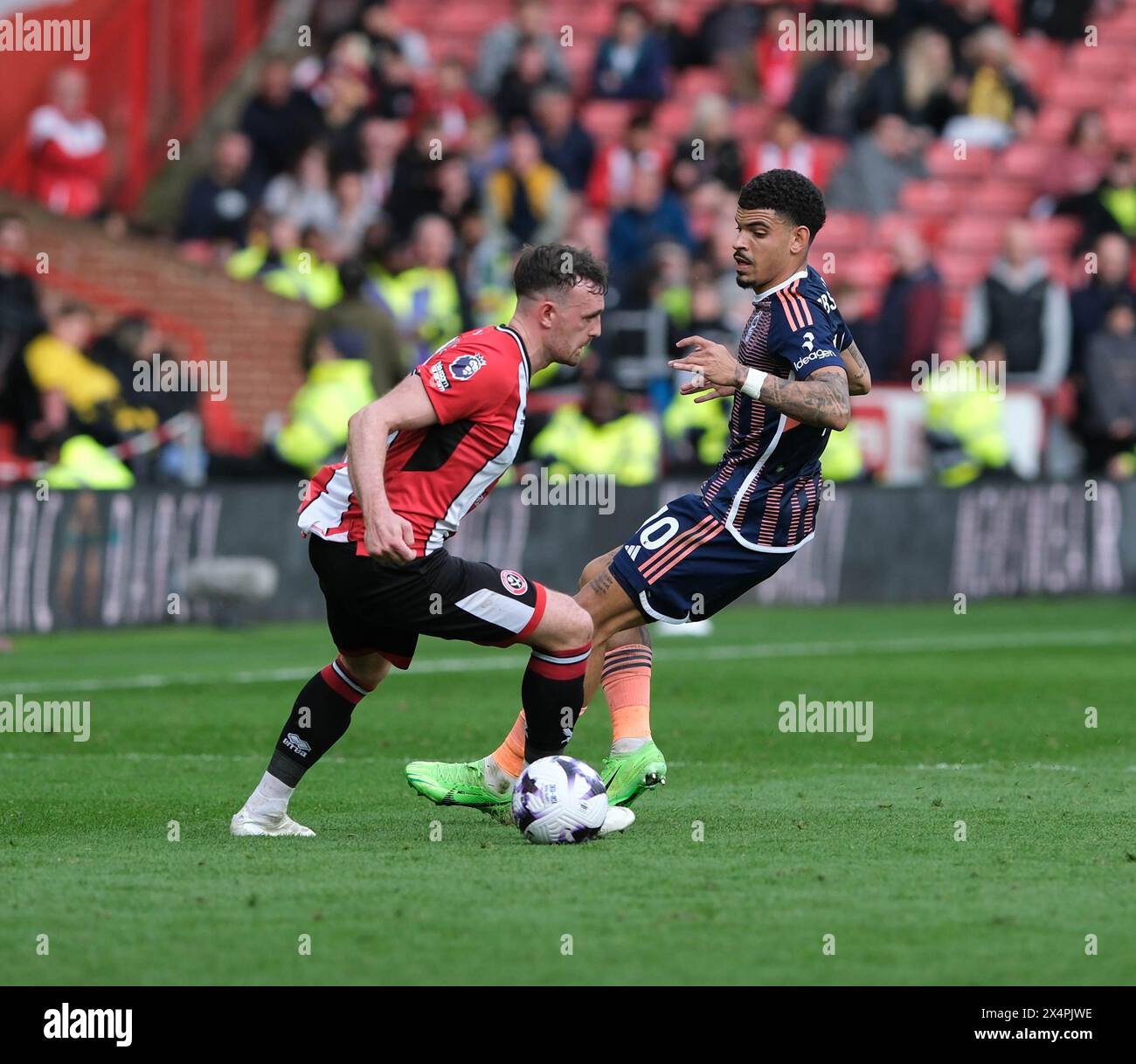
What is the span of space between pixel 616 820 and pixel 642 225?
14.9 metres

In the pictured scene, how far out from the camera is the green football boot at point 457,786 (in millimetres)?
7754

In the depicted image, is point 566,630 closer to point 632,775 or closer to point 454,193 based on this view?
point 632,775

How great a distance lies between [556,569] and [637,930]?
40.4 ft

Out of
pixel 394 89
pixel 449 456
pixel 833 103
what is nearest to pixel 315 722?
pixel 449 456

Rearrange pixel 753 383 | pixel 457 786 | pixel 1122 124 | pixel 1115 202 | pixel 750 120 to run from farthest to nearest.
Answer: pixel 1122 124, pixel 750 120, pixel 1115 202, pixel 457 786, pixel 753 383

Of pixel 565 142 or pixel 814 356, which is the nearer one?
pixel 814 356

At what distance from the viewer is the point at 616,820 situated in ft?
24.8

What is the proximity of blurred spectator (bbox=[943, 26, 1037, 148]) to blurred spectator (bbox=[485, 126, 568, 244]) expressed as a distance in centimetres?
476

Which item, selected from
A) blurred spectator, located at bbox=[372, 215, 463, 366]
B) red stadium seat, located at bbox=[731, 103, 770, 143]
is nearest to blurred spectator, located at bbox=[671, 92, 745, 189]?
red stadium seat, located at bbox=[731, 103, 770, 143]

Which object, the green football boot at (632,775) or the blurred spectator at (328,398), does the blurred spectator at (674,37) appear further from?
the green football boot at (632,775)

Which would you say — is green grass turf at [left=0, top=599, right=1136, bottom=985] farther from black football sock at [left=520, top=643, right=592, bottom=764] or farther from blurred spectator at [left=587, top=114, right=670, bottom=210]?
blurred spectator at [left=587, top=114, right=670, bottom=210]

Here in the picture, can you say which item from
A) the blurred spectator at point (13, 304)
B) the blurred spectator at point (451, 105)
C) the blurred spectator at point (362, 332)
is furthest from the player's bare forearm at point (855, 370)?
the blurred spectator at point (451, 105)

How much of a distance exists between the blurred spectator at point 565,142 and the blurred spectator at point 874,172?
2508mm
